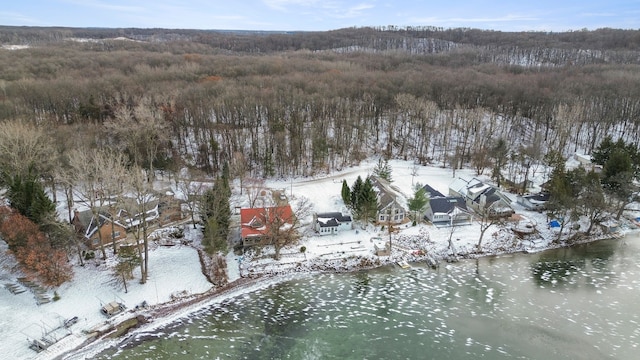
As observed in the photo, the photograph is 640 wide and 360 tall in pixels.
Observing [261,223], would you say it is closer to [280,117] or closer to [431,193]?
[431,193]

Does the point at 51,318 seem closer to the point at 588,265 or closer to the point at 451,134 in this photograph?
the point at 588,265

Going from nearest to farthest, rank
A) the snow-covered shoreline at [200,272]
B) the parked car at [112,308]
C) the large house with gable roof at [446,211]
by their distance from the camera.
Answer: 1. the snow-covered shoreline at [200,272]
2. the parked car at [112,308]
3. the large house with gable roof at [446,211]

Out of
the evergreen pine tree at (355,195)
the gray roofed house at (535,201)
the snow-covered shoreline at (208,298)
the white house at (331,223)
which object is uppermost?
the evergreen pine tree at (355,195)

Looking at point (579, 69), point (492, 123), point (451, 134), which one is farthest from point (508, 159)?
point (579, 69)

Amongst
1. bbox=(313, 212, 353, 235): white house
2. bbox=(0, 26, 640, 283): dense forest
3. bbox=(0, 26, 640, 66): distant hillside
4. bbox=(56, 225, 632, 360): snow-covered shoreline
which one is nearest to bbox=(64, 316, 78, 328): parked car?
bbox=(56, 225, 632, 360): snow-covered shoreline

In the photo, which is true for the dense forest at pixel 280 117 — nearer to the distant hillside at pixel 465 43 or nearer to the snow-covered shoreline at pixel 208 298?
the snow-covered shoreline at pixel 208 298

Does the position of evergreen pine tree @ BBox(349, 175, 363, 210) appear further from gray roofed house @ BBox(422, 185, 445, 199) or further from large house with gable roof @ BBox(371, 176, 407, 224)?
gray roofed house @ BBox(422, 185, 445, 199)

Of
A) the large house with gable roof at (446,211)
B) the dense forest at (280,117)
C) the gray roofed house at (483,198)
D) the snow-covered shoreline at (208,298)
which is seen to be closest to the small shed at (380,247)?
the snow-covered shoreline at (208,298)

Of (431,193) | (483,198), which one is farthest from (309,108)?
(483,198)
